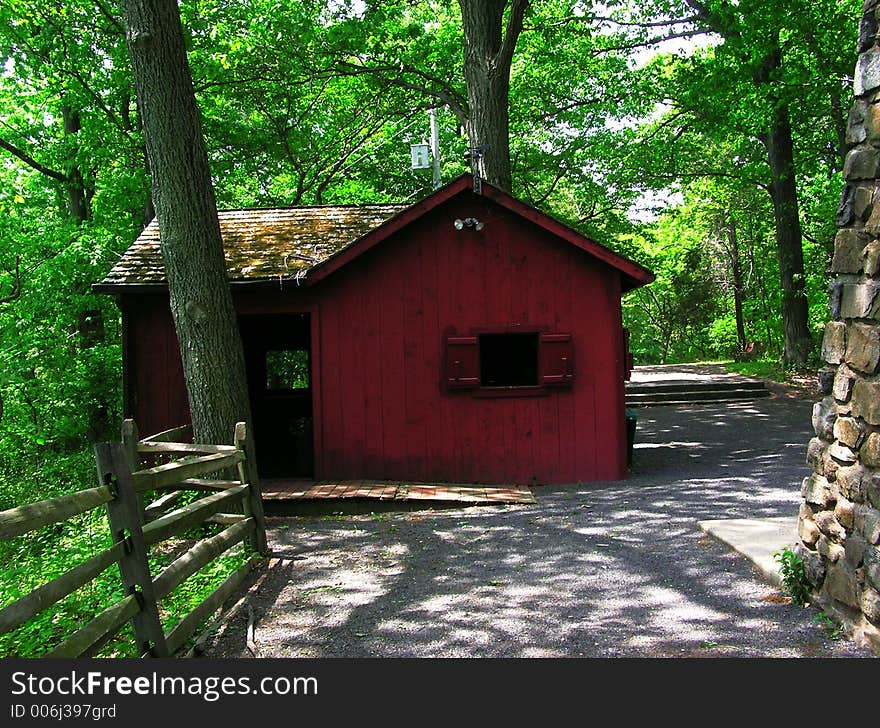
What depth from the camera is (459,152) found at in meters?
23.8

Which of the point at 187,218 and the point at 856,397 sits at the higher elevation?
the point at 187,218

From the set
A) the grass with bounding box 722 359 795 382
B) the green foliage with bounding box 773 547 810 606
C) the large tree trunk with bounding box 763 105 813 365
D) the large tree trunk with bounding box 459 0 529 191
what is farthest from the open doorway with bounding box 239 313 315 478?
the large tree trunk with bounding box 763 105 813 365

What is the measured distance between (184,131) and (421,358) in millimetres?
4669

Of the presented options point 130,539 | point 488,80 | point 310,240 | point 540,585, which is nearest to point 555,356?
point 310,240

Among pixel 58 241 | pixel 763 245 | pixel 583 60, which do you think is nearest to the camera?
pixel 58 241

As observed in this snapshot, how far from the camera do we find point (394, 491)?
1062 cm

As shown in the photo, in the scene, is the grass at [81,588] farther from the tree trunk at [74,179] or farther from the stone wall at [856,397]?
the tree trunk at [74,179]

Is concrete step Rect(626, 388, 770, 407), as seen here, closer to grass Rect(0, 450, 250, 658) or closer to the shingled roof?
the shingled roof

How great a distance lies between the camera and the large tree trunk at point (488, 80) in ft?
50.6

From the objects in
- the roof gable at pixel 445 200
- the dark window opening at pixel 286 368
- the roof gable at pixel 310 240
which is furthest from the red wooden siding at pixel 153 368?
the dark window opening at pixel 286 368

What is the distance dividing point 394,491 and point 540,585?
471cm

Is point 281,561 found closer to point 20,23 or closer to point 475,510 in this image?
point 475,510

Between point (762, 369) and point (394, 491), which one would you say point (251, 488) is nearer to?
point (394, 491)

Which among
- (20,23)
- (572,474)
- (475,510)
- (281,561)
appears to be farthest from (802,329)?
(20,23)
